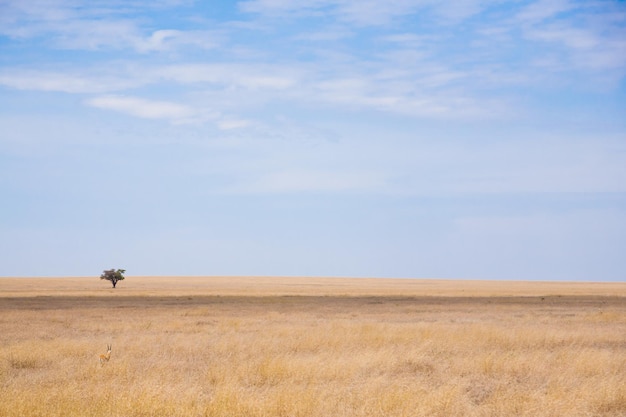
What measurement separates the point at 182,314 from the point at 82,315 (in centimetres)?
589

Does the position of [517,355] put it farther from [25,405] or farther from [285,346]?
[25,405]

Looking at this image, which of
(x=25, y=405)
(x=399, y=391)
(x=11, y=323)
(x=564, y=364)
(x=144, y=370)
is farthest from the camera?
(x=11, y=323)

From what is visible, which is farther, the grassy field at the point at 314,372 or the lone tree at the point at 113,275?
the lone tree at the point at 113,275

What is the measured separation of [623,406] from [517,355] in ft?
23.6

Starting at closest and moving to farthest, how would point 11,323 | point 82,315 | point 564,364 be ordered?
point 564,364 → point 11,323 → point 82,315

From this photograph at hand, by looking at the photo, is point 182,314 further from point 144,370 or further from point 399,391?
point 399,391

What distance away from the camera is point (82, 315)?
131 ft

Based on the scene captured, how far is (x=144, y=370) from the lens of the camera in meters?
16.8

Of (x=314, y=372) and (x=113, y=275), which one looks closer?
(x=314, y=372)

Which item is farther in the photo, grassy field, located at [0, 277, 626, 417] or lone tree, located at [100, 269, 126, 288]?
lone tree, located at [100, 269, 126, 288]

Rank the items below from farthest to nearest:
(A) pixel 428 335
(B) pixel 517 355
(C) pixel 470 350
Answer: (A) pixel 428 335
(C) pixel 470 350
(B) pixel 517 355

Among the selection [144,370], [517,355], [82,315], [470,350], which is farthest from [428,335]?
[82,315]

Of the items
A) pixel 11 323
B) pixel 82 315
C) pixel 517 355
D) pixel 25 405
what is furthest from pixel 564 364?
pixel 82 315

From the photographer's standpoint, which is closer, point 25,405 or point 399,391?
point 25,405
